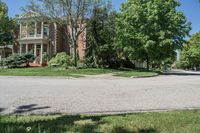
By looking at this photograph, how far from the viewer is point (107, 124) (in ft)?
21.5

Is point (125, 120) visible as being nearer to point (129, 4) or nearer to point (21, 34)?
point (129, 4)

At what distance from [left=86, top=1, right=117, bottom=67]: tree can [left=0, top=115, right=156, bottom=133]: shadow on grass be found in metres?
32.2

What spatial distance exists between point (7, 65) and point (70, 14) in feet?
32.0

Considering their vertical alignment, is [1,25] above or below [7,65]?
above

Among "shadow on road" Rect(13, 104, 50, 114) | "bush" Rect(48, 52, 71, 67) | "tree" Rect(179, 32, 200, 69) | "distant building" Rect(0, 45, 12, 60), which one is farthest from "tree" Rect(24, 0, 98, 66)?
"tree" Rect(179, 32, 200, 69)

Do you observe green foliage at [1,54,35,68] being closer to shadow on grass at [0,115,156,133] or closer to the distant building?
the distant building

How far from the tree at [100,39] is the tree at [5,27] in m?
14.8

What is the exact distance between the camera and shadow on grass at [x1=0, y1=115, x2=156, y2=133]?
5.91 meters

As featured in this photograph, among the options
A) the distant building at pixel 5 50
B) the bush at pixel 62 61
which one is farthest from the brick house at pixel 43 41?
the bush at pixel 62 61

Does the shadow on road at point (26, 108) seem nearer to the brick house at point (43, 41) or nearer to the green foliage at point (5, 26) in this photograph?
the brick house at point (43, 41)

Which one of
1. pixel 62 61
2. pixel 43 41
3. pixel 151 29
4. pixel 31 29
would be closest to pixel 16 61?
pixel 62 61

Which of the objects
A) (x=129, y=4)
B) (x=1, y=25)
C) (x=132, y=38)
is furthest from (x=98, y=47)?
(x=1, y=25)

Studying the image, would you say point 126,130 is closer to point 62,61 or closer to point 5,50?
point 62,61

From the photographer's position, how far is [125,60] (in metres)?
47.8
